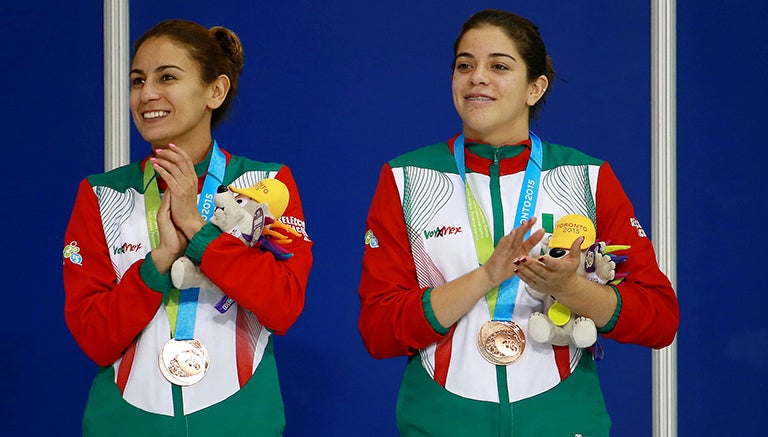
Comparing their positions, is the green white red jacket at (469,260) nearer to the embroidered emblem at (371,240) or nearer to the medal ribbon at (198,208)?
the embroidered emblem at (371,240)

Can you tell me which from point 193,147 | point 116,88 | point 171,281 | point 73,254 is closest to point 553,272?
point 171,281

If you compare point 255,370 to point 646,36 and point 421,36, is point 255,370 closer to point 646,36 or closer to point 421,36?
point 421,36

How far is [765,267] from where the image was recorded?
134 inches

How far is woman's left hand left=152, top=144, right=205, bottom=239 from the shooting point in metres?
2.17

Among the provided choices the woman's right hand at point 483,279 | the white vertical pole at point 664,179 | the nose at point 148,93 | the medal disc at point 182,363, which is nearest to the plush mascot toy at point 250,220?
the medal disc at point 182,363

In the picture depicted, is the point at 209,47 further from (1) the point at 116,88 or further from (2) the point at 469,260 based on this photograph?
(1) the point at 116,88

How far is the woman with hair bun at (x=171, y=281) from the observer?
2160mm

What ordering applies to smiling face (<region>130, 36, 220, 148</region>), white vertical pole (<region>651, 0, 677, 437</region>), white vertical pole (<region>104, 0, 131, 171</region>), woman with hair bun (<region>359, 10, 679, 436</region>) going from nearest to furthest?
woman with hair bun (<region>359, 10, 679, 436</region>) → smiling face (<region>130, 36, 220, 148</region>) → white vertical pole (<region>651, 0, 677, 437</region>) → white vertical pole (<region>104, 0, 131, 171</region>)

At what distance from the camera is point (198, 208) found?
230cm

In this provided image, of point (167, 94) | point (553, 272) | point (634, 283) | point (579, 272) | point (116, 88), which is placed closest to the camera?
point (553, 272)

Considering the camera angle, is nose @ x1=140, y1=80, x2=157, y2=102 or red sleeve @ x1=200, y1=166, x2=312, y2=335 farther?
nose @ x1=140, y1=80, x2=157, y2=102

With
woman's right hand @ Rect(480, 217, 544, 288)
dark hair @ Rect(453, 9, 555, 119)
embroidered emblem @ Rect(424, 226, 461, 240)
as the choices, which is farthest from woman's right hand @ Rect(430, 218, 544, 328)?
dark hair @ Rect(453, 9, 555, 119)

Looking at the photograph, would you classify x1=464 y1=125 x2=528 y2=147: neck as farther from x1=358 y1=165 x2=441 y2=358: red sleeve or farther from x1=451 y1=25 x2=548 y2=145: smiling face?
x1=358 y1=165 x2=441 y2=358: red sleeve

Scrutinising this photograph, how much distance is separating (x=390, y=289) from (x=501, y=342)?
255mm
